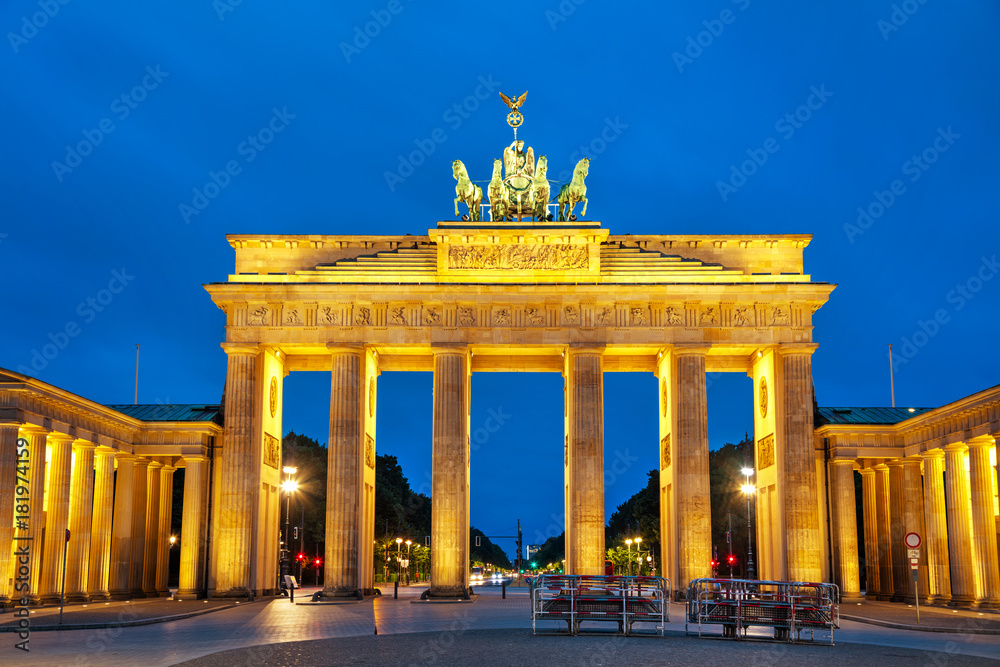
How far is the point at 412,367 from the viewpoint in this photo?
58.8 m

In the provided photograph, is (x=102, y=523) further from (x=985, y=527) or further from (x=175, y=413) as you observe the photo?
(x=985, y=527)

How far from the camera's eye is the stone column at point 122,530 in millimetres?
53000

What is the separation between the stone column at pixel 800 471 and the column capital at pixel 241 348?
26.9 metres

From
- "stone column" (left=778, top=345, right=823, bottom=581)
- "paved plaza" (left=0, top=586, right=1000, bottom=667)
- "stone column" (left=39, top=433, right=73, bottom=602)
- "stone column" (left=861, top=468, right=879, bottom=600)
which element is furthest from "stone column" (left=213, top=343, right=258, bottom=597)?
"stone column" (left=861, top=468, right=879, bottom=600)

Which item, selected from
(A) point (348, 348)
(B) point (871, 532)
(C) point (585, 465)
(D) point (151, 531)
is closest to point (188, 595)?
(D) point (151, 531)

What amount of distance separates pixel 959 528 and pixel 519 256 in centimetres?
2442

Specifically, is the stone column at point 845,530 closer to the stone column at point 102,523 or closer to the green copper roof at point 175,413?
the green copper roof at point 175,413

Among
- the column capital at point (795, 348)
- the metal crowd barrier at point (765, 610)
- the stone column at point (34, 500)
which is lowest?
the metal crowd barrier at point (765, 610)

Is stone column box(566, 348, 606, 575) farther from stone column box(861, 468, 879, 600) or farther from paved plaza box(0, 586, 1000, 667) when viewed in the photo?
stone column box(861, 468, 879, 600)

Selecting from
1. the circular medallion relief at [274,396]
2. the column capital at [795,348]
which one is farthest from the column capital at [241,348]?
the column capital at [795,348]

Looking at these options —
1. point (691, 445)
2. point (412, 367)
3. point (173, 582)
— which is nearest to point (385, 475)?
point (173, 582)

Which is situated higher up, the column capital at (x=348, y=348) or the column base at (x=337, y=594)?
the column capital at (x=348, y=348)

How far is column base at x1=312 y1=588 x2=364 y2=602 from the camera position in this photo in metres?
48.9

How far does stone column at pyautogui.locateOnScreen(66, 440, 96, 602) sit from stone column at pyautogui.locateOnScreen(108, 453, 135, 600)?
3719 millimetres
